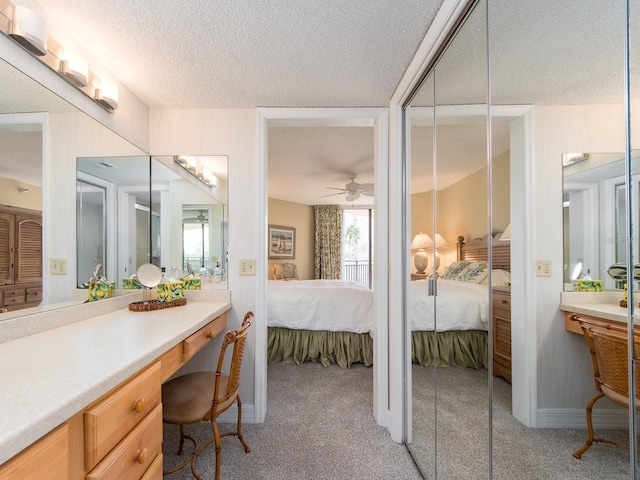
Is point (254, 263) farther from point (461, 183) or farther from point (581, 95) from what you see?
point (581, 95)

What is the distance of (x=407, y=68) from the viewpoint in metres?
1.67

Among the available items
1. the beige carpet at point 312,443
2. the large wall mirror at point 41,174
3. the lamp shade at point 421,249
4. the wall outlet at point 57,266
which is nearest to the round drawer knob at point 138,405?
the large wall mirror at point 41,174

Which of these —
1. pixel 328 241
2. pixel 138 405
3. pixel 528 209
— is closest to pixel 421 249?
pixel 528 209

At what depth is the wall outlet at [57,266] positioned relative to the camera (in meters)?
1.36

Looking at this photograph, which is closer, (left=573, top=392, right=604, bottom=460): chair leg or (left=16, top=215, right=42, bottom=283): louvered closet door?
(left=573, top=392, right=604, bottom=460): chair leg

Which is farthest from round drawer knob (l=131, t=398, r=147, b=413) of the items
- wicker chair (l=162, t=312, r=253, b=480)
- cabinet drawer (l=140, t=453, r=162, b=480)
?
wicker chair (l=162, t=312, r=253, b=480)

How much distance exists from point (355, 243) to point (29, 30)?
249 inches

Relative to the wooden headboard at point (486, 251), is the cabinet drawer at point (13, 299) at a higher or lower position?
lower

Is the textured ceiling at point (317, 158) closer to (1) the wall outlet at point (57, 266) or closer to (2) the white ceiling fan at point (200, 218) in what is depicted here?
(2) the white ceiling fan at point (200, 218)

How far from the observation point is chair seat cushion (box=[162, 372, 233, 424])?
142 cm

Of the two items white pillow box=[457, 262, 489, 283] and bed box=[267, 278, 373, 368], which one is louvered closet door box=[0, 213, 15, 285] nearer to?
white pillow box=[457, 262, 489, 283]

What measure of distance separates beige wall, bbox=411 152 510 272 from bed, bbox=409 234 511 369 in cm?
5

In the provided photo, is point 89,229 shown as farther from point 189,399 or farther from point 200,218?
point 189,399

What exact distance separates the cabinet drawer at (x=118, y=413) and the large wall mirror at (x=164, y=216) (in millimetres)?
1010
